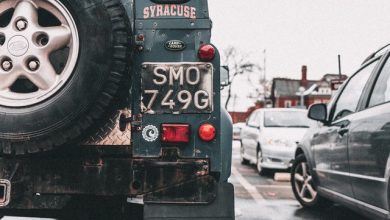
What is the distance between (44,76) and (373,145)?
2421 mm

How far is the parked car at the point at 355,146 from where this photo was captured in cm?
386

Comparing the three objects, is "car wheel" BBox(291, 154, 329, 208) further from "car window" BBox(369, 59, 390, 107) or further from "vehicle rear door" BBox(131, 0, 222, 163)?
"vehicle rear door" BBox(131, 0, 222, 163)

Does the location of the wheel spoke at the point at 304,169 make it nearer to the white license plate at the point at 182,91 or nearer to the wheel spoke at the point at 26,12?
the white license plate at the point at 182,91

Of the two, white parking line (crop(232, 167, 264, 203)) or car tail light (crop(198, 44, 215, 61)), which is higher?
car tail light (crop(198, 44, 215, 61))

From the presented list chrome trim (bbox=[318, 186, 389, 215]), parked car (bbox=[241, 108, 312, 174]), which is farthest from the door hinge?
parked car (bbox=[241, 108, 312, 174])

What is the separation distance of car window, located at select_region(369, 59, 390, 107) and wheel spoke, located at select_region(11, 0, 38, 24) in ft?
8.82

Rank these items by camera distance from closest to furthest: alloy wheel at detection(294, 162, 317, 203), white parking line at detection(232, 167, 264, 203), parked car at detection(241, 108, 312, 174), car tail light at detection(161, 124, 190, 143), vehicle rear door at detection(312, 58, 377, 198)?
car tail light at detection(161, 124, 190, 143)
vehicle rear door at detection(312, 58, 377, 198)
alloy wheel at detection(294, 162, 317, 203)
white parking line at detection(232, 167, 264, 203)
parked car at detection(241, 108, 312, 174)

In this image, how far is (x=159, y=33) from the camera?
3.18 metres

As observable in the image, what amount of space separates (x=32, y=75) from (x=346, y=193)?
3139 millimetres

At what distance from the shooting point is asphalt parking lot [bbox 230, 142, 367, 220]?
5.98 metres

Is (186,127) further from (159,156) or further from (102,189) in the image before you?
(102,189)

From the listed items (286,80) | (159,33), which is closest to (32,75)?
(159,33)

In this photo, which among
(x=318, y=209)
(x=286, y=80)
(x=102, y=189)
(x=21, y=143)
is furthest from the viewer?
(x=286, y=80)

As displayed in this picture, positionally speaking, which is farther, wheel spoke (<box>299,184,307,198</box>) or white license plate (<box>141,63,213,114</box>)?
wheel spoke (<box>299,184,307,198</box>)
